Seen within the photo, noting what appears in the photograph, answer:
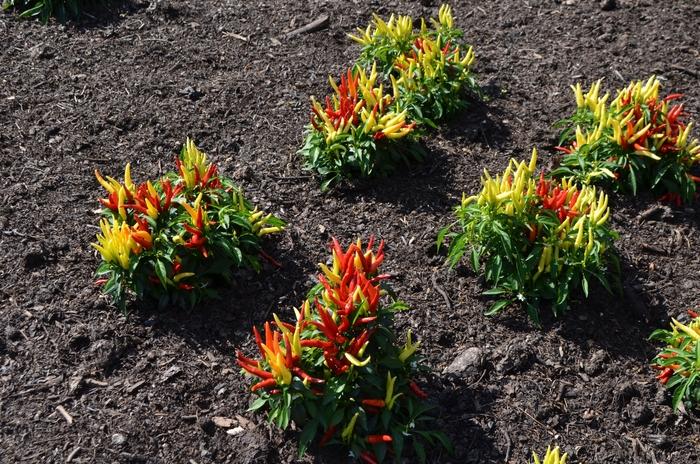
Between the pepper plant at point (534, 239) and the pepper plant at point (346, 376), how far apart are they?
2.76ft

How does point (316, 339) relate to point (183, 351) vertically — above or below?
A: above

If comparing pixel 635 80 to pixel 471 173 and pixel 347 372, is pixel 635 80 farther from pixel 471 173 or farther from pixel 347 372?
pixel 347 372

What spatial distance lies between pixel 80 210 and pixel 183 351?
142 centimetres

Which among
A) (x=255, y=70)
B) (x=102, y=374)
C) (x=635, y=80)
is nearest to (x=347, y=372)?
(x=102, y=374)

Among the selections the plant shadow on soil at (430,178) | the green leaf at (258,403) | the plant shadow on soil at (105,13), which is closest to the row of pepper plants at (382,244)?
the green leaf at (258,403)

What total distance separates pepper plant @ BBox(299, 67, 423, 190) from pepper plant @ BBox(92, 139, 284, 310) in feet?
2.52

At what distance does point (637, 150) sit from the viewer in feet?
17.3

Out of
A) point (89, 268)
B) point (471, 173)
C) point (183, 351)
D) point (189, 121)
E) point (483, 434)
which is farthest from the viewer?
point (189, 121)

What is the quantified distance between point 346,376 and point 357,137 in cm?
199

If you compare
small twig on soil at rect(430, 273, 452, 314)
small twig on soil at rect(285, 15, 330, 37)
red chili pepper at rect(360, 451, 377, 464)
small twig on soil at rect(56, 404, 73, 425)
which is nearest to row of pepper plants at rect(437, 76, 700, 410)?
small twig on soil at rect(430, 273, 452, 314)

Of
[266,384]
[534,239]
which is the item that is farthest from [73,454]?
[534,239]

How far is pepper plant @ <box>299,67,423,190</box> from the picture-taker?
17.5 feet

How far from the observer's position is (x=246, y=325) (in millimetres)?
4695

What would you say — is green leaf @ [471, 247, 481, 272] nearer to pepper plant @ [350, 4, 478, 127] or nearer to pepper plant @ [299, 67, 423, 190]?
pepper plant @ [299, 67, 423, 190]
